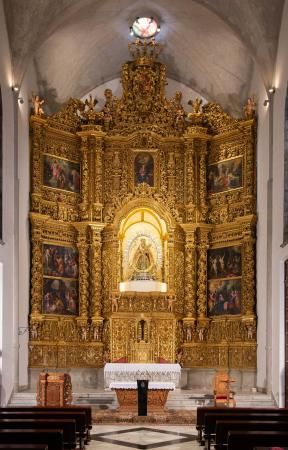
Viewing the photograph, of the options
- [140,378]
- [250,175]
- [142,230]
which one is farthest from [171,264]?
[140,378]

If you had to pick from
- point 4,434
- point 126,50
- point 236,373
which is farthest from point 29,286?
point 4,434

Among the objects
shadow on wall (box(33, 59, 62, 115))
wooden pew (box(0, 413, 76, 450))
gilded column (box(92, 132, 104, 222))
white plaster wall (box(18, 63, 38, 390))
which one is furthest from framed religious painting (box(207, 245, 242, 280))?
wooden pew (box(0, 413, 76, 450))

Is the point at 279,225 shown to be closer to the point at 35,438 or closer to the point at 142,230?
the point at 142,230

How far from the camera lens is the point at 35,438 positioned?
983 cm

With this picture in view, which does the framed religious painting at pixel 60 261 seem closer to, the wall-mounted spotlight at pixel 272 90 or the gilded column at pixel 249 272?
the gilded column at pixel 249 272

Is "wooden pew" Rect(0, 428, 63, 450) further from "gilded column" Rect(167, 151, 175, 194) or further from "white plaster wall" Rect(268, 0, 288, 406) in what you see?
"gilded column" Rect(167, 151, 175, 194)

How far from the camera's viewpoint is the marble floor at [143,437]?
15.1 metres

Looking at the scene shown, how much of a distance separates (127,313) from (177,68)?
8206 millimetres

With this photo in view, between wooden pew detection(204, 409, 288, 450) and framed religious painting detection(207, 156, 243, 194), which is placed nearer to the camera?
wooden pew detection(204, 409, 288, 450)

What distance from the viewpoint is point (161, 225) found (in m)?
26.0

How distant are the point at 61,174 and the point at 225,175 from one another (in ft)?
16.5

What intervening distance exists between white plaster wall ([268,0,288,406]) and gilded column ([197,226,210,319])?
366 cm

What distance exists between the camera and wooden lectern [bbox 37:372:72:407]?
18188 mm

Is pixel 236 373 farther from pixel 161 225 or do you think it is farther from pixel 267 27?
pixel 267 27
